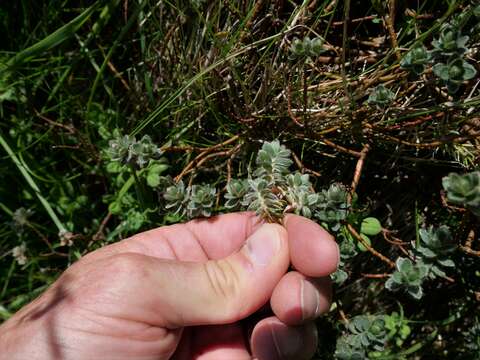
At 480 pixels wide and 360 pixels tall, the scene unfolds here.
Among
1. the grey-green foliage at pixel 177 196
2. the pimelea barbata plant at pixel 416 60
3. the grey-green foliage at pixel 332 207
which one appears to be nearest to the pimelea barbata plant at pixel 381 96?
the pimelea barbata plant at pixel 416 60

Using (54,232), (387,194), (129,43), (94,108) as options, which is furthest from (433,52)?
(54,232)

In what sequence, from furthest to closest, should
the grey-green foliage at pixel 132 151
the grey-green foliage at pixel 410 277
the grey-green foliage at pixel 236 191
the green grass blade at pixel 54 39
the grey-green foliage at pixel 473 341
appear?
1. the green grass blade at pixel 54 39
2. the grey-green foliage at pixel 473 341
3. the grey-green foliage at pixel 132 151
4. the grey-green foliage at pixel 236 191
5. the grey-green foliage at pixel 410 277

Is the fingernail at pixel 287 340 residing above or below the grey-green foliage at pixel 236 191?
below

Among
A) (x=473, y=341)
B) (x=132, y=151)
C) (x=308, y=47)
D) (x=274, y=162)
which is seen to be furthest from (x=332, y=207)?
(x=473, y=341)

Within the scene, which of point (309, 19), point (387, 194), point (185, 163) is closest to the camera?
point (309, 19)

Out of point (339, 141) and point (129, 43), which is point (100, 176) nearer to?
point (129, 43)

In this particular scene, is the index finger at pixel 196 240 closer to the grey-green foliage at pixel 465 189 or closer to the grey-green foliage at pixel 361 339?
the grey-green foliage at pixel 361 339
